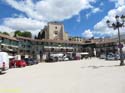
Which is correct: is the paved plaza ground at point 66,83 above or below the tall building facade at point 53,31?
below

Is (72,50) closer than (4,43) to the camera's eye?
No

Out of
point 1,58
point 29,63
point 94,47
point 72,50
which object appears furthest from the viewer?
point 94,47

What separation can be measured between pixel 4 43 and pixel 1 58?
50.4 metres

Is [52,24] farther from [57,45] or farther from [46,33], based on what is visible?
[57,45]

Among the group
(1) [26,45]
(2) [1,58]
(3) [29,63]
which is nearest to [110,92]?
(2) [1,58]

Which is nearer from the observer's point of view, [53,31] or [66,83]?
[66,83]

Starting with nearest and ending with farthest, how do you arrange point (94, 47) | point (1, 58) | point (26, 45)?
1. point (1, 58)
2. point (26, 45)
3. point (94, 47)

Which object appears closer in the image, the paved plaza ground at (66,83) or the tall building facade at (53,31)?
the paved plaza ground at (66,83)

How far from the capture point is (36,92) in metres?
11.5

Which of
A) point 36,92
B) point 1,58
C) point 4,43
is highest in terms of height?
point 4,43

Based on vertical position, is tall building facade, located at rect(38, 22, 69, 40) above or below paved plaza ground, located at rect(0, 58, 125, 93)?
above

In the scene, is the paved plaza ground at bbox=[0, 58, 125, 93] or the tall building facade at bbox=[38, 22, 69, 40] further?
the tall building facade at bbox=[38, 22, 69, 40]

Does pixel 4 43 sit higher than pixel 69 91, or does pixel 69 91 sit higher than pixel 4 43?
pixel 4 43

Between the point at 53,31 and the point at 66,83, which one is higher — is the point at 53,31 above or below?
above
